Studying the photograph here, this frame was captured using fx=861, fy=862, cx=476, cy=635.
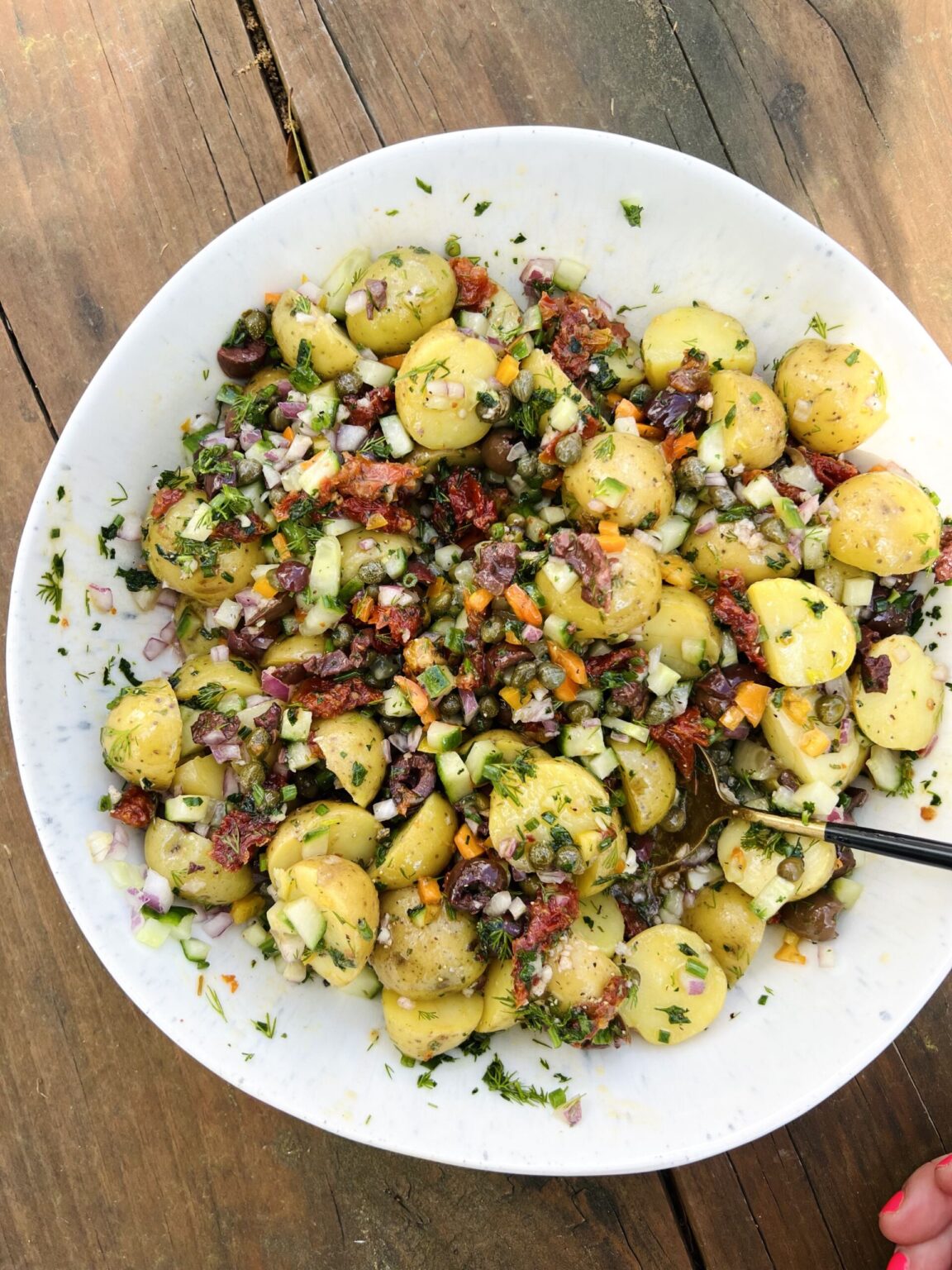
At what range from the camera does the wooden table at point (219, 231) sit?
2.92 meters

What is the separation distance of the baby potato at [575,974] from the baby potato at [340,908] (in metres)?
0.50

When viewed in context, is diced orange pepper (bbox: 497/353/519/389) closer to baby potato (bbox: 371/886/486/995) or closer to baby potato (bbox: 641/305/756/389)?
baby potato (bbox: 641/305/756/389)

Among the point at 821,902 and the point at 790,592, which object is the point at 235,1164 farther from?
the point at 790,592

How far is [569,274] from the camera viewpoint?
2641 mm

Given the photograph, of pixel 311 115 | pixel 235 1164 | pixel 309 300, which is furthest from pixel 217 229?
pixel 235 1164

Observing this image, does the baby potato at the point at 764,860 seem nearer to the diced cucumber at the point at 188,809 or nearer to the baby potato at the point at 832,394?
the baby potato at the point at 832,394

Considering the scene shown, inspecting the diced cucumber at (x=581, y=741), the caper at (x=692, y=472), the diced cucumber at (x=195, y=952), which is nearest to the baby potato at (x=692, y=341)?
the caper at (x=692, y=472)

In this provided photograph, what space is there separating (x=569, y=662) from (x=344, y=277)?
1.32 m

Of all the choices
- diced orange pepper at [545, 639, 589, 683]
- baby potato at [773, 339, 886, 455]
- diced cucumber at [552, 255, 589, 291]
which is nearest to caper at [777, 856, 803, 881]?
diced orange pepper at [545, 639, 589, 683]

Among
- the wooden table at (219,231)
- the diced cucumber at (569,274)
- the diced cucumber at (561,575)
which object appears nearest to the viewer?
the diced cucumber at (561,575)

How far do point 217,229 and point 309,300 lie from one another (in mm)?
722

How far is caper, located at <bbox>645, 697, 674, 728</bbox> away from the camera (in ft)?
7.72

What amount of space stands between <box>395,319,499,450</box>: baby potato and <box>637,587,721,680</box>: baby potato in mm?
717

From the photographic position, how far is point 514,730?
247cm
